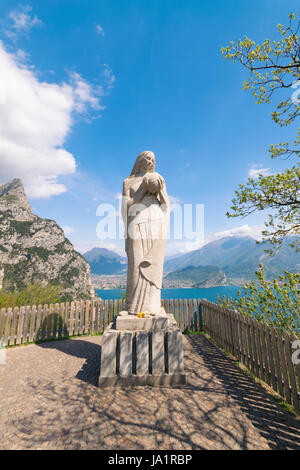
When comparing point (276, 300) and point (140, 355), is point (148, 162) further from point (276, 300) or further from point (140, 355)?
point (276, 300)

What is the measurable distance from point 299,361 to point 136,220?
13.7 feet

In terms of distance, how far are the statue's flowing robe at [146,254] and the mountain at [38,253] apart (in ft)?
179

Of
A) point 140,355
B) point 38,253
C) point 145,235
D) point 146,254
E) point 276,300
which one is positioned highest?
point 38,253

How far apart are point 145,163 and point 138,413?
17.4ft

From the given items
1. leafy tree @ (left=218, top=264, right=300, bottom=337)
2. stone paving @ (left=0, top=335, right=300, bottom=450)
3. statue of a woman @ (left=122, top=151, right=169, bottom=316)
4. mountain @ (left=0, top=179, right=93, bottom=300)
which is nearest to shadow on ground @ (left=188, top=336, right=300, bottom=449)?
stone paving @ (left=0, top=335, right=300, bottom=450)

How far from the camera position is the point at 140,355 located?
403 centimetres

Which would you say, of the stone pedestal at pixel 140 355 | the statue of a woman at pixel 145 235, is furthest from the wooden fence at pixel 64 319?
the stone pedestal at pixel 140 355

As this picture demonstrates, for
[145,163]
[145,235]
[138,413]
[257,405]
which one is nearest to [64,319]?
[145,235]

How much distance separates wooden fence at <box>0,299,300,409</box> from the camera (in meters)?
3.63

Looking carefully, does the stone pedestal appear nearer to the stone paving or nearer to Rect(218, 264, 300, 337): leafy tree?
the stone paving

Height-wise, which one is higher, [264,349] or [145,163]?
[145,163]

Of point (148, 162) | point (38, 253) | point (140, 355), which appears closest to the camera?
point (140, 355)
